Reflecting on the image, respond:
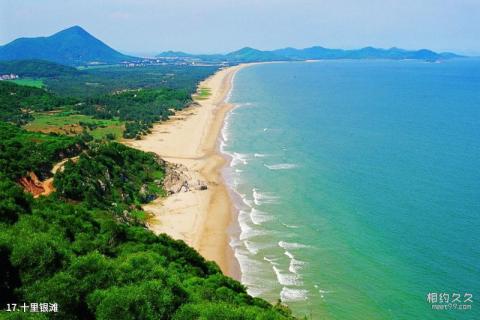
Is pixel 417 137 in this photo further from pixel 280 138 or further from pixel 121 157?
pixel 121 157

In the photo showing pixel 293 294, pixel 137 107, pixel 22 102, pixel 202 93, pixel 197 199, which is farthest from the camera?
pixel 202 93

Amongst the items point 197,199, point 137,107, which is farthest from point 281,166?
point 137,107

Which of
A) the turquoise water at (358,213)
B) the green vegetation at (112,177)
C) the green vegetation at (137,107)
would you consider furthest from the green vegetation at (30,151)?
the green vegetation at (137,107)

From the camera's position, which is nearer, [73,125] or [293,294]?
[293,294]

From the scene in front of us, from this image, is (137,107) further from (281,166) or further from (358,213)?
(358,213)

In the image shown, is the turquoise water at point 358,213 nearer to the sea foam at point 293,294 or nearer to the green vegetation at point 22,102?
the sea foam at point 293,294

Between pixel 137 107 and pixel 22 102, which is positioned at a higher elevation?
pixel 22 102

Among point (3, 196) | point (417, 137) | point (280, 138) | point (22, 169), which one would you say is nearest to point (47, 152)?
point (22, 169)

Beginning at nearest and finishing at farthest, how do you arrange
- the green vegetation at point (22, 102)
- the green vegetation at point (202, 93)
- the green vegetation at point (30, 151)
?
the green vegetation at point (30, 151), the green vegetation at point (22, 102), the green vegetation at point (202, 93)
